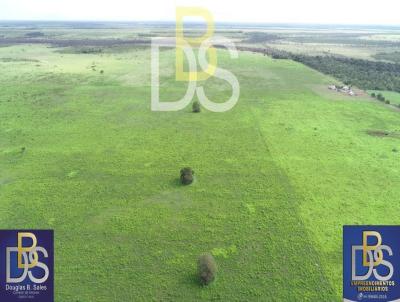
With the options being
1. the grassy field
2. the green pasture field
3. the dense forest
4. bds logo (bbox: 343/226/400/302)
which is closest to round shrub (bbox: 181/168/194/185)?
the grassy field

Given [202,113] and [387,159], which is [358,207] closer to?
[387,159]

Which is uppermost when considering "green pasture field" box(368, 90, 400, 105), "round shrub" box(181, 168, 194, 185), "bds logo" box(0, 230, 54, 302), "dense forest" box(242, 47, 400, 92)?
"dense forest" box(242, 47, 400, 92)

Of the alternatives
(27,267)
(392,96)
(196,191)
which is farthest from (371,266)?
(392,96)

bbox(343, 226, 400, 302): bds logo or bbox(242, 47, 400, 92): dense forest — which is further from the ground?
bbox(242, 47, 400, 92): dense forest

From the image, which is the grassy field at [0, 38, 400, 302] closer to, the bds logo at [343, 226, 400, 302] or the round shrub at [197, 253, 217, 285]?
the round shrub at [197, 253, 217, 285]

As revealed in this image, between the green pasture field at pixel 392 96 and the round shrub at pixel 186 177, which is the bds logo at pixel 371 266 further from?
the green pasture field at pixel 392 96

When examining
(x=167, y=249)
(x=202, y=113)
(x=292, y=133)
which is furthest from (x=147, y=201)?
(x=202, y=113)
